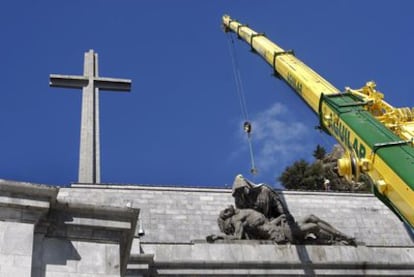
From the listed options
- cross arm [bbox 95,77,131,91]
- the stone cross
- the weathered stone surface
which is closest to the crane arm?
the weathered stone surface

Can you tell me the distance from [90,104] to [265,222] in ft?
28.3

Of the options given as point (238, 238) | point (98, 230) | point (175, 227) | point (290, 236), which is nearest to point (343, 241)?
point (290, 236)

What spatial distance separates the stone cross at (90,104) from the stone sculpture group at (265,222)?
5.51 meters

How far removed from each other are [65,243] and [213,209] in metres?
9.94

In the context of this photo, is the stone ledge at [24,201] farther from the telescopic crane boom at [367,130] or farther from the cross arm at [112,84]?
the cross arm at [112,84]

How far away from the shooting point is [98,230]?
12422 mm

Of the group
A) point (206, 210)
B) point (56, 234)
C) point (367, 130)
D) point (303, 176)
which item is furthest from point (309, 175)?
point (56, 234)

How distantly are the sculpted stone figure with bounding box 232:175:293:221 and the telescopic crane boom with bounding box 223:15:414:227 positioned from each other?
→ 2.71m

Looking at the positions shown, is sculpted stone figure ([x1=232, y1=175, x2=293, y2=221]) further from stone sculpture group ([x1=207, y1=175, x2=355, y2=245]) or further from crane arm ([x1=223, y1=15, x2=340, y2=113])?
crane arm ([x1=223, y1=15, x2=340, y2=113])

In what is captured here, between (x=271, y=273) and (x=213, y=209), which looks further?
(x=213, y=209)

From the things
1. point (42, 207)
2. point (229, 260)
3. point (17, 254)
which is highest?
point (229, 260)

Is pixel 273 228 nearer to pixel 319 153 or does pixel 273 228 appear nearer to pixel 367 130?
pixel 367 130

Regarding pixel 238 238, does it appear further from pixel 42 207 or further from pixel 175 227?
pixel 42 207

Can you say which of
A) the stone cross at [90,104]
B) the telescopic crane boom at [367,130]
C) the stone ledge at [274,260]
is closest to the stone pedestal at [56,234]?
the telescopic crane boom at [367,130]
